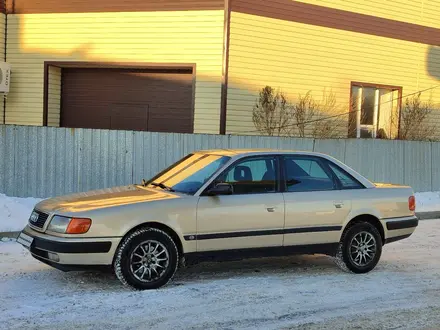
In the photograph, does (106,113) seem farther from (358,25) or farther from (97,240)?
(97,240)

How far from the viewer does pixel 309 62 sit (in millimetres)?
15461

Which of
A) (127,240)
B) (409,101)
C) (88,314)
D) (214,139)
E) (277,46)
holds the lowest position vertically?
(88,314)

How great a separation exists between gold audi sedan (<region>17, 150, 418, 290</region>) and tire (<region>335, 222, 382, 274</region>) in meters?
0.01

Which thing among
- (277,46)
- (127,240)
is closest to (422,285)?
(127,240)

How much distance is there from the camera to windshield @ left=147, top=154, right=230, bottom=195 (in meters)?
6.52

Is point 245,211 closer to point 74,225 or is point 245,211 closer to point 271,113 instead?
point 74,225

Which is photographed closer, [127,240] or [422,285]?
[127,240]

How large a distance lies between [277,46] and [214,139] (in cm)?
383

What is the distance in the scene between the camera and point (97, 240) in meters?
5.79

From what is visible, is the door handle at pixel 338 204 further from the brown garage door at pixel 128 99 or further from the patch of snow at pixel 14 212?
the brown garage door at pixel 128 99

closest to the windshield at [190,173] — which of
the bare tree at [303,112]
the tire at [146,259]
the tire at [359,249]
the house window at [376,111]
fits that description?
the tire at [146,259]

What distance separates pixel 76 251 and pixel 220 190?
5.55 feet

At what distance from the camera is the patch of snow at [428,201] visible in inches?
522

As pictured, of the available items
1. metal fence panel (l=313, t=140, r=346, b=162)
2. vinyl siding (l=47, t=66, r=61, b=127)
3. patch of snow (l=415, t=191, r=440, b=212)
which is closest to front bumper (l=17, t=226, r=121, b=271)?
metal fence panel (l=313, t=140, r=346, b=162)
